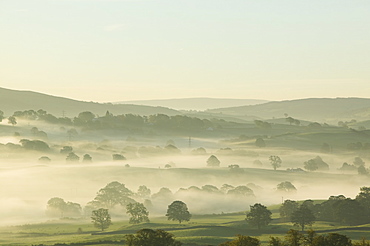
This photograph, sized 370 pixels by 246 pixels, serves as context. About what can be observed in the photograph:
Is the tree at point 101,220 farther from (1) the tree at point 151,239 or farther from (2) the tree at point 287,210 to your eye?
(1) the tree at point 151,239

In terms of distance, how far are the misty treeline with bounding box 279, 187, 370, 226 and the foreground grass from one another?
4.00 m

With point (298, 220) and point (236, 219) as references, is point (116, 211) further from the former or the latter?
point (298, 220)

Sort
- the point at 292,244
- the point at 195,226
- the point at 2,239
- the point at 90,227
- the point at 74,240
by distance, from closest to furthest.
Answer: the point at 292,244
the point at 74,240
the point at 2,239
the point at 195,226
the point at 90,227

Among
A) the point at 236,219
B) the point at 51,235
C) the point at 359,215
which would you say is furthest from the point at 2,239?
the point at 359,215

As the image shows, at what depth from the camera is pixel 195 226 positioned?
5645 inches

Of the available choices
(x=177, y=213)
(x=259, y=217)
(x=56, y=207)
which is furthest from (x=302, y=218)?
(x=56, y=207)

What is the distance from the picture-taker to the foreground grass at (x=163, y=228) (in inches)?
4847

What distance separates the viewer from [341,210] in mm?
150500

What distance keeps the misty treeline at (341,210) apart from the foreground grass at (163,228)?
4002 mm

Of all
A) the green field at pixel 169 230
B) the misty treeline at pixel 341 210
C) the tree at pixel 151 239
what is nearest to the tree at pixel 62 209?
the green field at pixel 169 230

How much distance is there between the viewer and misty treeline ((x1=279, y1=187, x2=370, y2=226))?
150m

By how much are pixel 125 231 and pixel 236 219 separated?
36.5 metres

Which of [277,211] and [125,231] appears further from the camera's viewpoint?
[277,211]

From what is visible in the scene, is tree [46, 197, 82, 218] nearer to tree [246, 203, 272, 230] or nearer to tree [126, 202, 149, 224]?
tree [126, 202, 149, 224]
